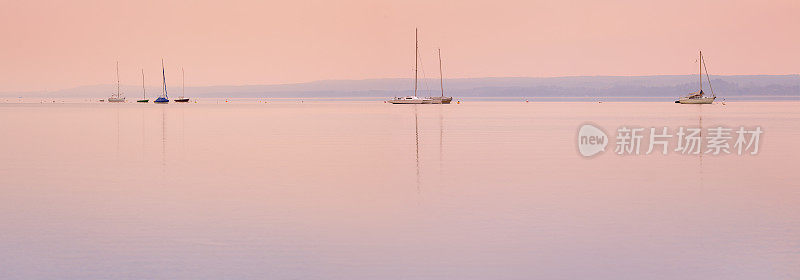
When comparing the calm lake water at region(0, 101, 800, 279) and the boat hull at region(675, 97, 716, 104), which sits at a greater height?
the boat hull at region(675, 97, 716, 104)

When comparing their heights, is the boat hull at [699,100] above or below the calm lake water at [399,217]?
above

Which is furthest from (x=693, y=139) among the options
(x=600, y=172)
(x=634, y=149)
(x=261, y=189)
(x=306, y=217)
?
(x=306, y=217)

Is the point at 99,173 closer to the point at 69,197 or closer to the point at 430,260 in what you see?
the point at 69,197

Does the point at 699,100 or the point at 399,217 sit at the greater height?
the point at 699,100

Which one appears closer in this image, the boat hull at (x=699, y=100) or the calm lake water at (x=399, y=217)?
the calm lake water at (x=399, y=217)

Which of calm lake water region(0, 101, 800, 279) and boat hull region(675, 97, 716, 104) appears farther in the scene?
boat hull region(675, 97, 716, 104)

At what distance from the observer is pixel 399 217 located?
44.4 feet

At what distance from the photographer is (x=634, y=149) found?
29.2m

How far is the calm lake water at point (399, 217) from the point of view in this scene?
9.88m

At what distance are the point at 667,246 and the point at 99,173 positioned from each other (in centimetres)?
1350

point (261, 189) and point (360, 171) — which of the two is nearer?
point (261, 189)

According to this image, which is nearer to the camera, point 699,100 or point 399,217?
point 399,217

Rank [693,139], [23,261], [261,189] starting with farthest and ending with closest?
[693,139], [261,189], [23,261]

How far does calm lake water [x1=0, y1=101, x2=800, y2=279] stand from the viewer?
9875mm
